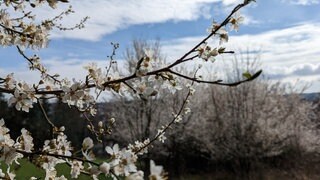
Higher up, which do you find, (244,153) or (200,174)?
(244,153)

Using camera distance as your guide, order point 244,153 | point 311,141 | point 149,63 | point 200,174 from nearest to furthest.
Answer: point 149,63
point 244,153
point 311,141
point 200,174

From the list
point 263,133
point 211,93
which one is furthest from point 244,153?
point 211,93

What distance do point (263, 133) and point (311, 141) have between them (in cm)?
443

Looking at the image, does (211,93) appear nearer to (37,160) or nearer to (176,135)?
(176,135)

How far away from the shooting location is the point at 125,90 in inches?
76.2

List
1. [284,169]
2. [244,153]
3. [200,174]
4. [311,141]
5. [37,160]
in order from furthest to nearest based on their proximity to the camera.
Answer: [200,174], [311,141], [284,169], [244,153], [37,160]

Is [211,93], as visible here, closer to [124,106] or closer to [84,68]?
[124,106]

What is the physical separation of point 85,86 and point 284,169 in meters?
19.0

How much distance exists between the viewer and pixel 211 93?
21.8 metres

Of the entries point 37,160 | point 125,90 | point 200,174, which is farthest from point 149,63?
point 200,174

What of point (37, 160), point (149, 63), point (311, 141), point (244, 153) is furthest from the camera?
point (311, 141)

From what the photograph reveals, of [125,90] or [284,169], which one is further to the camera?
[284,169]

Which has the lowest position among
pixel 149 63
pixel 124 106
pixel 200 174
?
pixel 200 174

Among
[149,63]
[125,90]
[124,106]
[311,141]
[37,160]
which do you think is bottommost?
[311,141]
